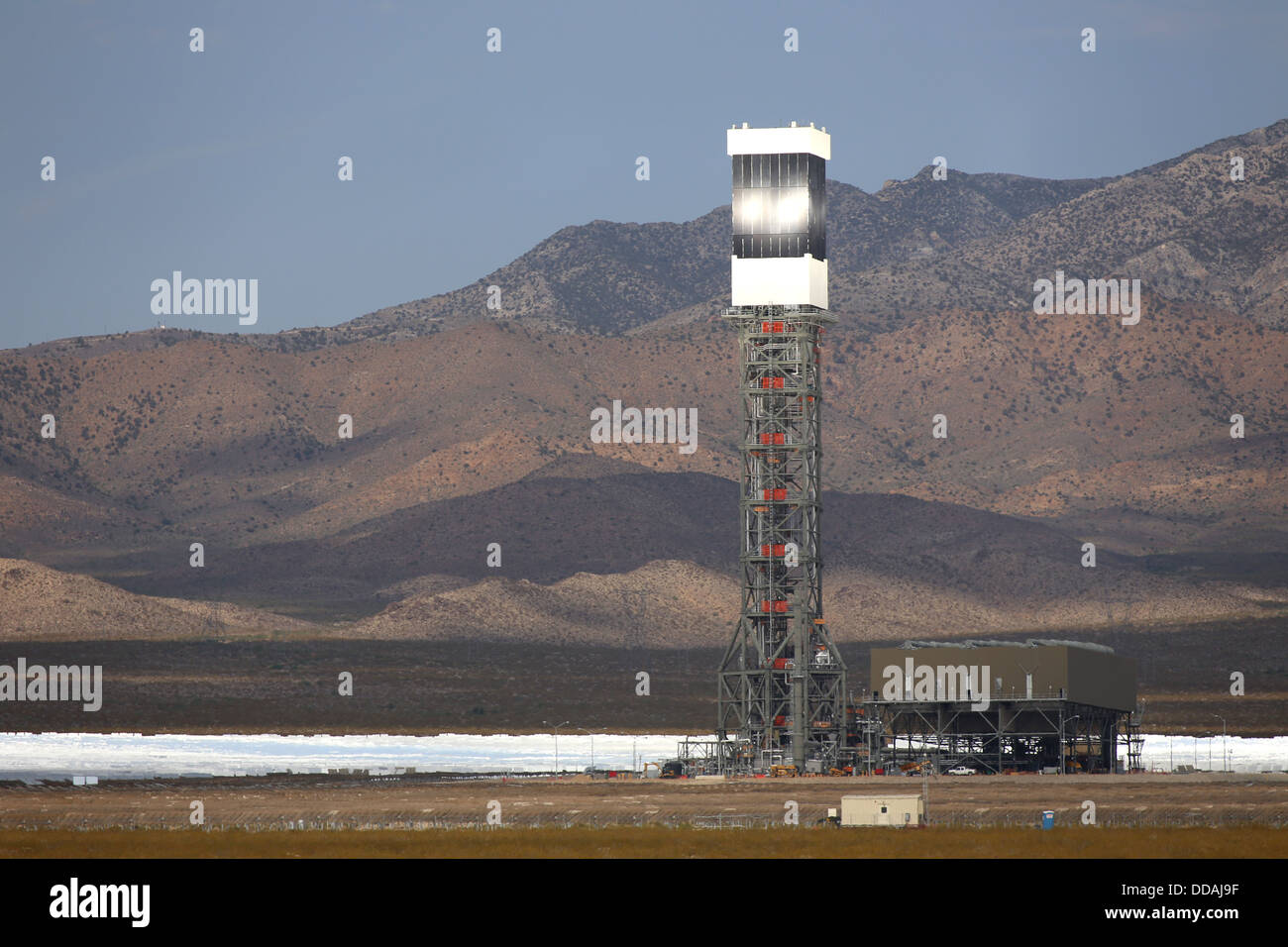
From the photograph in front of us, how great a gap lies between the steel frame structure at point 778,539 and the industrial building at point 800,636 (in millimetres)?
101

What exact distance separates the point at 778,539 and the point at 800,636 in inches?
244

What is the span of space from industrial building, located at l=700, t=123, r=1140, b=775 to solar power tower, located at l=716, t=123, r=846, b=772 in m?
0.08

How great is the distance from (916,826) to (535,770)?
196ft

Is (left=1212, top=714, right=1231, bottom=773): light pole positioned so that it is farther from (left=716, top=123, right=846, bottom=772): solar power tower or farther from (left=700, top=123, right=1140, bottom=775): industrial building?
(left=716, top=123, right=846, bottom=772): solar power tower

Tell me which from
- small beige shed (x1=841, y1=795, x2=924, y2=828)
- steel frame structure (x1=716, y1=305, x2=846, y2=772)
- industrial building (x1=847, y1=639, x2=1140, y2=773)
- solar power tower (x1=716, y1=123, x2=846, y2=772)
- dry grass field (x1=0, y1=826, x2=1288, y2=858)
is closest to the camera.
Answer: dry grass field (x1=0, y1=826, x2=1288, y2=858)

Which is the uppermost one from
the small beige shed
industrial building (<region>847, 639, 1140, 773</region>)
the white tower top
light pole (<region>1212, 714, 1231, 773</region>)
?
the white tower top

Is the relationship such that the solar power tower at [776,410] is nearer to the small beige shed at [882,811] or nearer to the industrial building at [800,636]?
the industrial building at [800,636]

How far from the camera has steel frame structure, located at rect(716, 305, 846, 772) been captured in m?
119

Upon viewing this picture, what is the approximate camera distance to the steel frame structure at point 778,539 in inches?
4673

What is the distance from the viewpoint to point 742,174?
400 feet

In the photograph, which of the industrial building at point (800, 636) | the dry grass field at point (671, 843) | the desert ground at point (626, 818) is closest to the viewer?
A: the dry grass field at point (671, 843)

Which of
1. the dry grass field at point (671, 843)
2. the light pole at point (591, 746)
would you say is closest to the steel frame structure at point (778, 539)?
the light pole at point (591, 746)

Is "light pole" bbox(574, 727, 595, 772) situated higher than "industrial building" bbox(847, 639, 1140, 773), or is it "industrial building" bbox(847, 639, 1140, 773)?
"industrial building" bbox(847, 639, 1140, 773)

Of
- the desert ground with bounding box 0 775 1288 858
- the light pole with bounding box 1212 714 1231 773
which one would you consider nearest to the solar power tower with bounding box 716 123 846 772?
the desert ground with bounding box 0 775 1288 858
